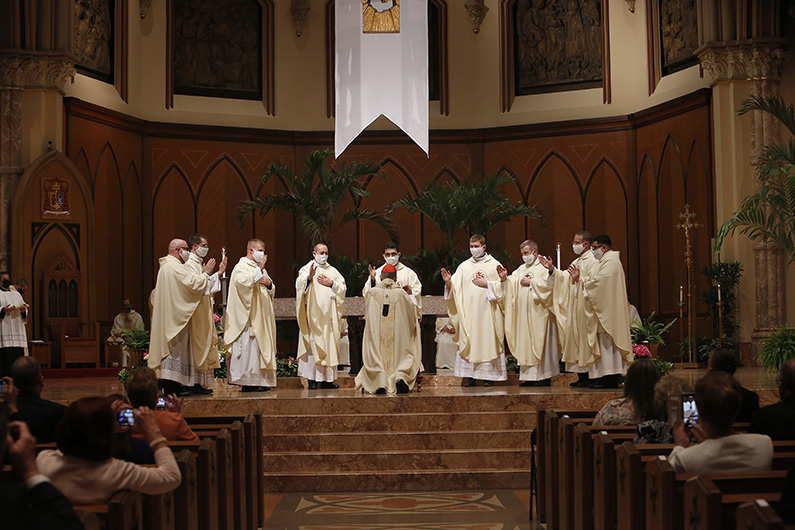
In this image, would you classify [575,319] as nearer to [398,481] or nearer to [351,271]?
[398,481]

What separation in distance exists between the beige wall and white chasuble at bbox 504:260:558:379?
6799 mm

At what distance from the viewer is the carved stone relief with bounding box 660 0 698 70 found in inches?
656

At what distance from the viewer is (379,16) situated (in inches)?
548

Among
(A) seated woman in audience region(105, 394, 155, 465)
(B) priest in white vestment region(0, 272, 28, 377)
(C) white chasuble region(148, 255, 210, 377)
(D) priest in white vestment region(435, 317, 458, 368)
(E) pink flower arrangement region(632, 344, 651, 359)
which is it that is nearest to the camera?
(A) seated woman in audience region(105, 394, 155, 465)

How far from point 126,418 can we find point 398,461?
203 inches

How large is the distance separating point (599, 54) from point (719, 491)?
15887 millimetres

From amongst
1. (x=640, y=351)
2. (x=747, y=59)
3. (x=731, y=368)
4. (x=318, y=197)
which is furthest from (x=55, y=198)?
(x=731, y=368)

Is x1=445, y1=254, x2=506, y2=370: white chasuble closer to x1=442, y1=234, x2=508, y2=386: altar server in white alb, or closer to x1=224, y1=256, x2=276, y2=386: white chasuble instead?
x1=442, y1=234, x2=508, y2=386: altar server in white alb

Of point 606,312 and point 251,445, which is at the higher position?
point 606,312

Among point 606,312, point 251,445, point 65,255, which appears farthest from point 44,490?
point 65,255

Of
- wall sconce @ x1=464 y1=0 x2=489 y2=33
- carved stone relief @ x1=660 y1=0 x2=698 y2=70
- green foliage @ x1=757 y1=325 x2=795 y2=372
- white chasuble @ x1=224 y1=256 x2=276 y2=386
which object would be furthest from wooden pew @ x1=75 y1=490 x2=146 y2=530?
wall sconce @ x1=464 y1=0 x2=489 y2=33

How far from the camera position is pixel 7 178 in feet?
49.4

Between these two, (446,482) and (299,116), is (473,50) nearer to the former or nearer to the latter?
(299,116)

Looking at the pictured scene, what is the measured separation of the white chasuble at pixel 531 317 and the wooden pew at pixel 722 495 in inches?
311
